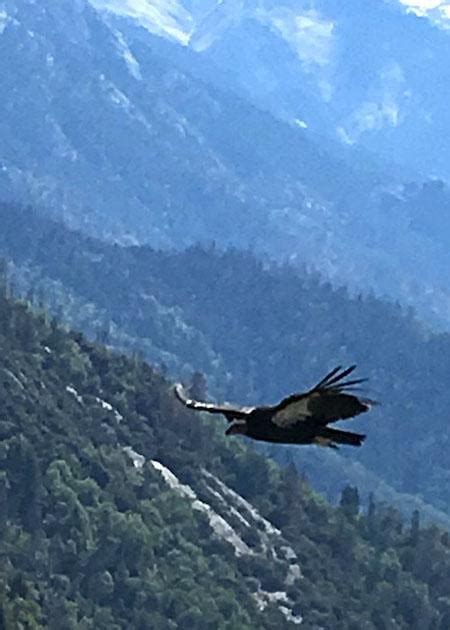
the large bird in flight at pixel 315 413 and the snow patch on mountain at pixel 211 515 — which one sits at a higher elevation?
the snow patch on mountain at pixel 211 515

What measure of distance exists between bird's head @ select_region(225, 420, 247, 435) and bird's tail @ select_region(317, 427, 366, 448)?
0.86ft

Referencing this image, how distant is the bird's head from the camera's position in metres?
5.18

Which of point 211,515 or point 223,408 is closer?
point 223,408

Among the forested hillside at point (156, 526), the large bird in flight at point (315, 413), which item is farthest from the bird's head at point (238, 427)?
the forested hillside at point (156, 526)

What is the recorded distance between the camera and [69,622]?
8381cm

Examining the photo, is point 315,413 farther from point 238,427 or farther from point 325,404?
point 238,427

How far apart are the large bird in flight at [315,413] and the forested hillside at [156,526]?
71.9 metres

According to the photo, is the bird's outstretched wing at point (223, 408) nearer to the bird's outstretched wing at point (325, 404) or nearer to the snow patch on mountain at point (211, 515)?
the bird's outstretched wing at point (325, 404)

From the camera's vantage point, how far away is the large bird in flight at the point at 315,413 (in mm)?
4930

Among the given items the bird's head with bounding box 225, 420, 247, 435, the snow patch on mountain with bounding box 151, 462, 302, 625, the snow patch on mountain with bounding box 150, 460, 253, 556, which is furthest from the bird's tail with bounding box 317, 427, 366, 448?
the snow patch on mountain with bounding box 150, 460, 253, 556

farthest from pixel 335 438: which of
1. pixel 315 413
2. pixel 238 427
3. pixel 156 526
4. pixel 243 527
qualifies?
pixel 243 527

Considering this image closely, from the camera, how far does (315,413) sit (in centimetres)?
500

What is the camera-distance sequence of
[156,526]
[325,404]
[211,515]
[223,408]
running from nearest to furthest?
[325,404]
[223,408]
[156,526]
[211,515]

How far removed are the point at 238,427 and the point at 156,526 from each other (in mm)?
103006
